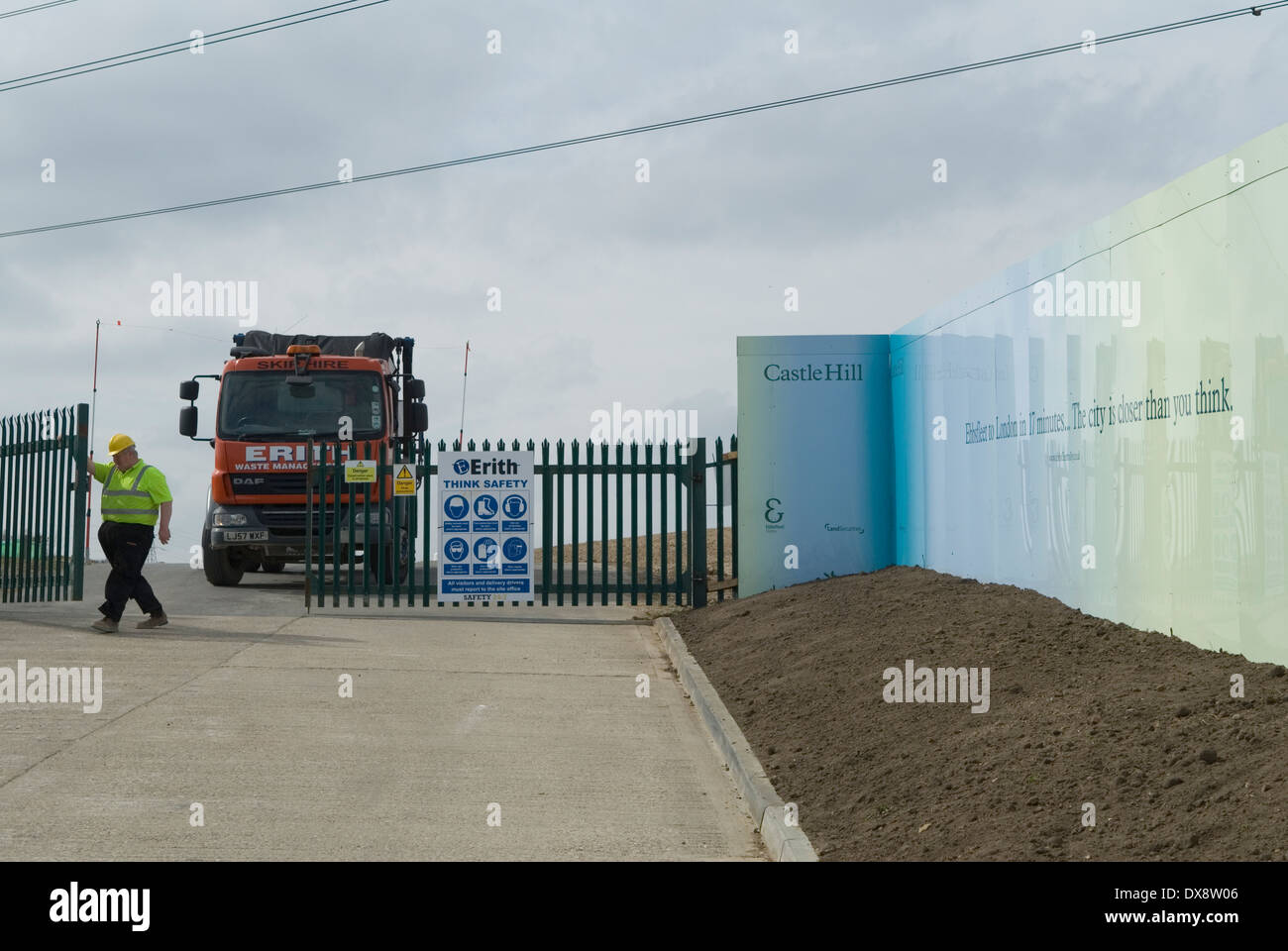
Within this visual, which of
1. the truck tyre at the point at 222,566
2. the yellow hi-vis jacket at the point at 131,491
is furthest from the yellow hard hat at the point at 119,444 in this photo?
the truck tyre at the point at 222,566

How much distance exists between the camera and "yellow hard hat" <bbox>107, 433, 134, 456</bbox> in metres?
13.9

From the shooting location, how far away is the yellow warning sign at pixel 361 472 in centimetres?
1605

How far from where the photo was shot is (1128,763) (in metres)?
6.31

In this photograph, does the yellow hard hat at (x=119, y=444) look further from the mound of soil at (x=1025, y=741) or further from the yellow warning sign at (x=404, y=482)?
the mound of soil at (x=1025, y=741)

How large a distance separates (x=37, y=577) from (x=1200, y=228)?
13.5 meters

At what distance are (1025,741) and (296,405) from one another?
1345 cm

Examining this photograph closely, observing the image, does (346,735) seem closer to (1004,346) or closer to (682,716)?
(682,716)

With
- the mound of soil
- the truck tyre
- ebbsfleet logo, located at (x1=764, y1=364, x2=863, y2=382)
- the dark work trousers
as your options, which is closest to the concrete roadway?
the dark work trousers

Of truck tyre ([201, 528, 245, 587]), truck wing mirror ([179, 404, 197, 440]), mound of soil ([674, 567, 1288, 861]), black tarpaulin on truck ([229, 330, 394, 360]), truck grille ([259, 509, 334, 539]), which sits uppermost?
black tarpaulin on truck ([229, 330, 394, 360])

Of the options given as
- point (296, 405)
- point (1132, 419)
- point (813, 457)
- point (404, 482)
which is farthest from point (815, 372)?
point (1132, 419)

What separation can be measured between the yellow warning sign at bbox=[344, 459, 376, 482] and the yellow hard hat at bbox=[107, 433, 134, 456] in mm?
2656

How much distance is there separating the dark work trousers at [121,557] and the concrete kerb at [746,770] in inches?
212

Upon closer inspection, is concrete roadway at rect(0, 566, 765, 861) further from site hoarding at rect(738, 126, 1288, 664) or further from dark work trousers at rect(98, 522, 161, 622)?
site hoarding at rect(738, 126, 1288, 664)

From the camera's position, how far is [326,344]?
19.7 meters
